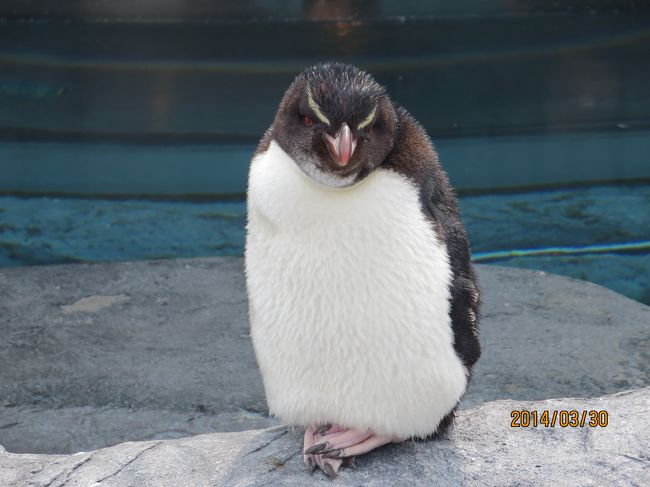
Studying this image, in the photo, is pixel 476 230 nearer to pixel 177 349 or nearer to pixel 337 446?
pixel 177 349

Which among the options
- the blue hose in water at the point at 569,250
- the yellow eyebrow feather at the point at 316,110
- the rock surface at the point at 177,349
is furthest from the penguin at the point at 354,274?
the blue hose in water at the point at 569,250

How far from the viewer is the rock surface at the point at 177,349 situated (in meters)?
3.35

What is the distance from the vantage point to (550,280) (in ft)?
14.7

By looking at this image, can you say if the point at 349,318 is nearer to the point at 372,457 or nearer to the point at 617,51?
the point at 372,457

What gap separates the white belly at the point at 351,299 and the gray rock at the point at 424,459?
11cm

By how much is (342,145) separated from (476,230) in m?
3.39

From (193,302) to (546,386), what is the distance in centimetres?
162

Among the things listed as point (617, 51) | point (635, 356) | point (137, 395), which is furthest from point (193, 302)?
point (617, 51)

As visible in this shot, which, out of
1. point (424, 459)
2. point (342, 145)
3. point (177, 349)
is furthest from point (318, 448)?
point (177, 349)

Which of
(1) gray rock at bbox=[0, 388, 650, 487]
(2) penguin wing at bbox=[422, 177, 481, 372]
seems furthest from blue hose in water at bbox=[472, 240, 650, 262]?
(2) penguin wing at bbox=[422, 177, 481, 372]

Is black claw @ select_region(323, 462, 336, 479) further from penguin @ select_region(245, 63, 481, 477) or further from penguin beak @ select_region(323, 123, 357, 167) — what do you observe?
penguin beak @ select_region(323, 123, 357, 167)

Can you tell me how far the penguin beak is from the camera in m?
1.86

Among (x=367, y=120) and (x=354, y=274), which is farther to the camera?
(x=354, y=274)

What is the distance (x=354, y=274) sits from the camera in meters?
2.02
